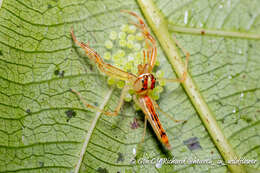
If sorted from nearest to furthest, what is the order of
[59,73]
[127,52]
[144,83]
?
1. [59,73]
2. [144,83]
3. [127,52]

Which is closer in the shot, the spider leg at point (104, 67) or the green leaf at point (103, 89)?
the green leaf at point (103, 89)

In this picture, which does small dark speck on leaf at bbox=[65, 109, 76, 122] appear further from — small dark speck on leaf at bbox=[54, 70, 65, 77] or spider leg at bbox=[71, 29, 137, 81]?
spider leg at bbox=[71, 29, 137, 81]

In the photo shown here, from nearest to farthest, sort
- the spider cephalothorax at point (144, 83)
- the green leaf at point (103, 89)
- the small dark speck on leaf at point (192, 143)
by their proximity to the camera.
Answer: the green leaf at point (103, 89)
the spider cephalothorax at point (144, 83)
the small dark speck on leaf at point (192, 143)

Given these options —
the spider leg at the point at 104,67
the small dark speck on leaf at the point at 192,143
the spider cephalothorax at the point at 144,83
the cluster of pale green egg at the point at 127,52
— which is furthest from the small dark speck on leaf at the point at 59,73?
the small dark speck on leaf at the point at 192,143

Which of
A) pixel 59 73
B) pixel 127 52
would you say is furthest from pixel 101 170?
pixel 127 52

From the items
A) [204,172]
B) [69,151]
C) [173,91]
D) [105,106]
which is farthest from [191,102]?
[69,151]

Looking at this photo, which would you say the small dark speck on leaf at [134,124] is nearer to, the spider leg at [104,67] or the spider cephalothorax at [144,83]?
the spider cephalothorax at [144,83]

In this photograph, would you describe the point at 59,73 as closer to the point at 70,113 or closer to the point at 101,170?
the point at 70,113

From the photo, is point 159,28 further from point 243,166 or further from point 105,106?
point 243,166
